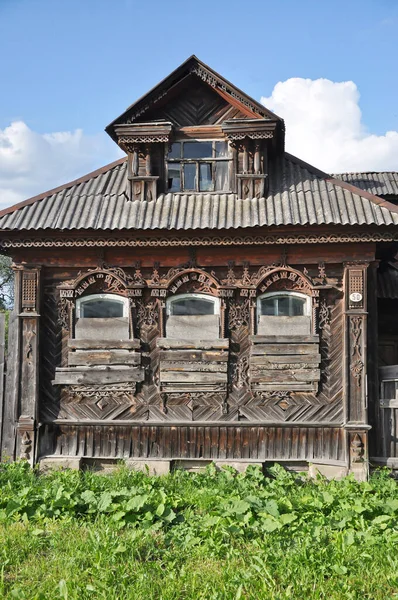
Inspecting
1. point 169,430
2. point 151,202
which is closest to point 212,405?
point 169,430

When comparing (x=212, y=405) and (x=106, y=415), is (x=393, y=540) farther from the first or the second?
(x=106, y=415)

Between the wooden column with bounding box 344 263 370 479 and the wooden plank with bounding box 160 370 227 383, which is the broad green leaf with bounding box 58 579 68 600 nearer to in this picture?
the wooden plank with bounding box 160 370 227 383

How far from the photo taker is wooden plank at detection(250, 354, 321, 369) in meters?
9.52

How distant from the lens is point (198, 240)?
9602 mm

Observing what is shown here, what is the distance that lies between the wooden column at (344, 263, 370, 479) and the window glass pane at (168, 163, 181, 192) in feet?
11.2

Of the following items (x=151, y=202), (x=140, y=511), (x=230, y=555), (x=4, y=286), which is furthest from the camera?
(x=4, y=286)

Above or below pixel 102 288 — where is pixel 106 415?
below

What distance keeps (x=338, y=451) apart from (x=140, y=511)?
13.0 feet

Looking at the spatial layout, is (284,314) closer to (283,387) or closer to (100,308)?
(283,387)

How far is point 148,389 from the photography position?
9773mm

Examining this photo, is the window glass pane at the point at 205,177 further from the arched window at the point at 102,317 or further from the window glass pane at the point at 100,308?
the window glass pane at the point at 100,308

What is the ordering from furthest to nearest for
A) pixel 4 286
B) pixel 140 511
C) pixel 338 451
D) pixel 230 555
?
1. pixel 4 286
2. pixel 338 451
3. pixel 140 511
4. pixel 230 555

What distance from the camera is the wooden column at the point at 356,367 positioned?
9.17 meters

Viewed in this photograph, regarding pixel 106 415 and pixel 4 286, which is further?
pixel 4 286
